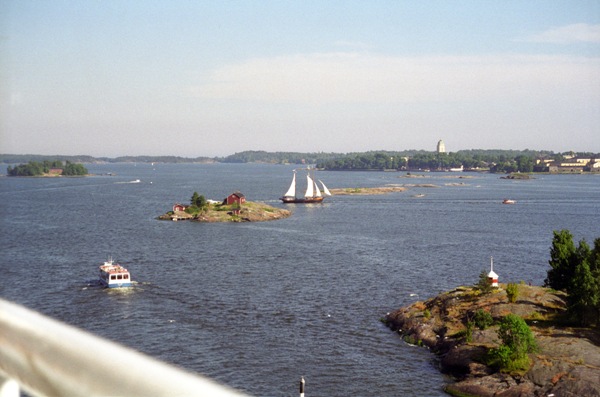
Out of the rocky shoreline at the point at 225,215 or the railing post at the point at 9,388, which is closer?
the railing post at the point at 9,388

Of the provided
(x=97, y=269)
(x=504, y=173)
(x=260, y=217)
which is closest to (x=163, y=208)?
(x=260, y=217)

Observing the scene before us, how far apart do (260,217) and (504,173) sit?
5290 inches

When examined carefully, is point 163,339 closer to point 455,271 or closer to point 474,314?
point 474,314

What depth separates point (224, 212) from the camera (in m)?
60.5

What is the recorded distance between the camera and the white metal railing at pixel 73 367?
0.94m

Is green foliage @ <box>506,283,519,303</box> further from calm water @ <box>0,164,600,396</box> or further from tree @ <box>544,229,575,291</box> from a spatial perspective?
calm water @ <box>0,164,600,396</box>

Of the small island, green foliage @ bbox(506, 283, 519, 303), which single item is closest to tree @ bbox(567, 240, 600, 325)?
green foliage @ bbox(506, 283, 519, 303)

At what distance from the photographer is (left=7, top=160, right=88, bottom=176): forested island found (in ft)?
454

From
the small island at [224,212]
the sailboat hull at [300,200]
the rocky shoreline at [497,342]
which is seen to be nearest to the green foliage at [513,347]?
the rocky shoreline at [497,342]

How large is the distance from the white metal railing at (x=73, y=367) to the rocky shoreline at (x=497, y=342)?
1722 centimetres

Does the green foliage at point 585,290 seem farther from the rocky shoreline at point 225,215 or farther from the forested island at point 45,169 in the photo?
the forested island at point 45,169

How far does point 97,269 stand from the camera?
34.7 meters

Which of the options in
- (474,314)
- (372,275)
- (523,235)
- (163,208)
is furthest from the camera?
(163,208)

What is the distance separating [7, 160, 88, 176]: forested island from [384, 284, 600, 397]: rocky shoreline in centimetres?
12888
